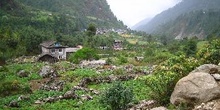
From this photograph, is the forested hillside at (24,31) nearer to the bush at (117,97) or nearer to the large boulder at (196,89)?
the bush at (117,97)

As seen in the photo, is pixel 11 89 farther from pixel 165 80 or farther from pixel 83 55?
pixel 83 55

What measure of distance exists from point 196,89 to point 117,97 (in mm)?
6683

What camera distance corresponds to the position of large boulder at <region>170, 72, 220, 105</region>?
21.6m

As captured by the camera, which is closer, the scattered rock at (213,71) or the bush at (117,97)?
the scattered rock at (213,71)

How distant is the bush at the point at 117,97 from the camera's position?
26.2 meters

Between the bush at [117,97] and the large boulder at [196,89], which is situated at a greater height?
the large boulder at [196,89]

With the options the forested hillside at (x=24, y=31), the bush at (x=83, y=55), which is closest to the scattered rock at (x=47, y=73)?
the forested hillside at (x=24, y=31)

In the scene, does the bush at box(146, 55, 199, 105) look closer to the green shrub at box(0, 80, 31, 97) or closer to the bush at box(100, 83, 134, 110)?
the bush at box(100, 83, 134, 110)

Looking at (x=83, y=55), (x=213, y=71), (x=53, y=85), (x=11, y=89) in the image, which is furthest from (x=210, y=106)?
(x=83, y=55)

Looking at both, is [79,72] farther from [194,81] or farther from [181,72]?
[194,81]

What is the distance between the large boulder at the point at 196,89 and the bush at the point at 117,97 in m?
4.52

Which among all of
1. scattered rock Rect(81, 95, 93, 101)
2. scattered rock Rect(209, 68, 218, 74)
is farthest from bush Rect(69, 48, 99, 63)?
scattered rock Rect(209, 68, 218, 74)

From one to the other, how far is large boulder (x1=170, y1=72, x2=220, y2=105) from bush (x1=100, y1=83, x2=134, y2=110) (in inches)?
178

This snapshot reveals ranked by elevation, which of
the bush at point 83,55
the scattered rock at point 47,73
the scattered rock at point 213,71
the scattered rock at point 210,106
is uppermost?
the scattered rock at point 213,71
